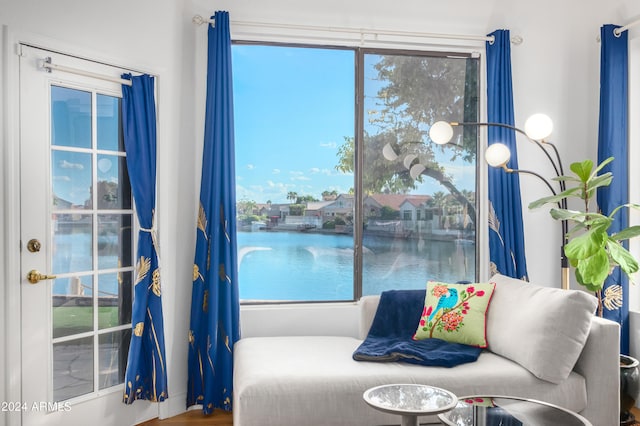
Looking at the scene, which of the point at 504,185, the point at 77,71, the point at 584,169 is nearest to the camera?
the point at 77,71

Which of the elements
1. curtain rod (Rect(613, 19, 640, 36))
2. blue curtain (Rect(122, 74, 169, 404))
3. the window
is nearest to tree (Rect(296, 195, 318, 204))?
the window

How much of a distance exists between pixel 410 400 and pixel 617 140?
2612mm

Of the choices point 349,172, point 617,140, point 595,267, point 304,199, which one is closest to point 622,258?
point 595,267

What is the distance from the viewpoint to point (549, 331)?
285cm

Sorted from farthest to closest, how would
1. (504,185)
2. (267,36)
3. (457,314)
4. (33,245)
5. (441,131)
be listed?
(504,185) → (267,36) → (441,131) → (457,314) → (33,245)

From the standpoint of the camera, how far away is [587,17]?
421 centimetres

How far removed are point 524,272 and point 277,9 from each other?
7.92ft

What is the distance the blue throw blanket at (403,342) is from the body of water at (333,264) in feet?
1.95

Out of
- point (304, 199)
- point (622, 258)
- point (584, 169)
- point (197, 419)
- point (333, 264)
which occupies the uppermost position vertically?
point (584, 169)

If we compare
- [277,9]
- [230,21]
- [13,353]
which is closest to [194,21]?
[230,21]

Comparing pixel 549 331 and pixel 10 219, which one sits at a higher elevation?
pixel 10 219

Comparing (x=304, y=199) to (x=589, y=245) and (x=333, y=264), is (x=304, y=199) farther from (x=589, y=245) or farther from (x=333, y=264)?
(x=589, y=245)

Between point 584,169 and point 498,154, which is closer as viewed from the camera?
point 584,169

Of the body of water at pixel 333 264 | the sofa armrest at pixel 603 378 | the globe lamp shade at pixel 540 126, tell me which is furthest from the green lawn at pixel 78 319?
the globe lamp shade at pixel 540 126
